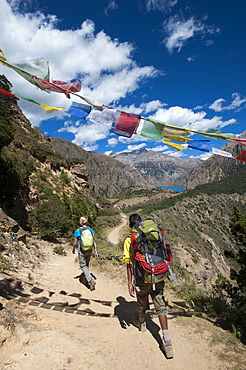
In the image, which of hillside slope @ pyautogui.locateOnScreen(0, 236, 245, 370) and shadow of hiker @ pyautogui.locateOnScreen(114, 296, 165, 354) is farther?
shadow of hiker @ pyautogui.locateOnScreen(114, 296, 165, 354)

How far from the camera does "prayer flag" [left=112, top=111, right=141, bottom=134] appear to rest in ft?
13.6

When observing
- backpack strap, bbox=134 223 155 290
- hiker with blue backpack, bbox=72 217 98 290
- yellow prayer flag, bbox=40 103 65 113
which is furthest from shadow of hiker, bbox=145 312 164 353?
yellow prayer flag, bbox=40 103 65 113

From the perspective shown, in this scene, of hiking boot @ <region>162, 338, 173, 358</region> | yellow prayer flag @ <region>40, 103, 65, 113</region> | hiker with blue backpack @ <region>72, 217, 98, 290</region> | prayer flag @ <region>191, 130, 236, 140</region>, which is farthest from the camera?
hiker with blue backpack @ <region>72, 217, 98, 290</region>

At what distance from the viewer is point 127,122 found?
414 cm

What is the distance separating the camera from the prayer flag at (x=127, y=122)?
413 centimetres

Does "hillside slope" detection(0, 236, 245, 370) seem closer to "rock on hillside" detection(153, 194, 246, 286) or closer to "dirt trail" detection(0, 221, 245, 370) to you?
"dirt trail" detection(0, 221, 245, 370)

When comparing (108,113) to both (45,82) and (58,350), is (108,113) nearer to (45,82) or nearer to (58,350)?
(45,82)

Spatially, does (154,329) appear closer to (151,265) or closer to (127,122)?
(151,265)

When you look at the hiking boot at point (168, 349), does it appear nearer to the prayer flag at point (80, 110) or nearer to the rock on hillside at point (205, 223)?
the prayer flag at point (80, 110)

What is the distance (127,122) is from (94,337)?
401cm

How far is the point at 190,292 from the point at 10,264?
5.21 meters

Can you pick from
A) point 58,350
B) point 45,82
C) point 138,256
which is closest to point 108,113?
point 45,82

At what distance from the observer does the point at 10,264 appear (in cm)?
568

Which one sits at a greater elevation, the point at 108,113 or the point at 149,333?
the point at 108,113
